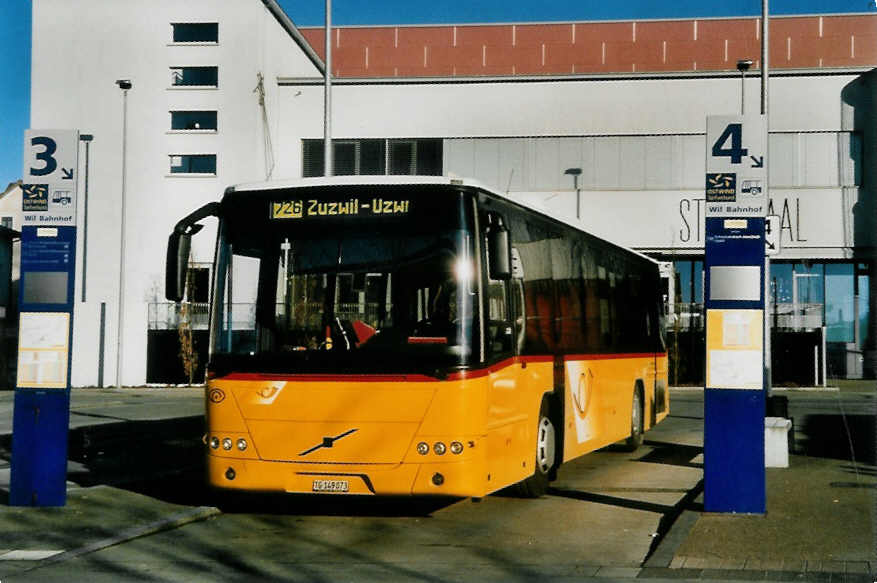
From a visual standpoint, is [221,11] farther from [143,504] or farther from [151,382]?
[143,504]

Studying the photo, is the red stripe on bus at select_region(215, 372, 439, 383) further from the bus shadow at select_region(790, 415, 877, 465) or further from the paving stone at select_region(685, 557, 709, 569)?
the bus shadow at select_region(790, 415, 877, 465)

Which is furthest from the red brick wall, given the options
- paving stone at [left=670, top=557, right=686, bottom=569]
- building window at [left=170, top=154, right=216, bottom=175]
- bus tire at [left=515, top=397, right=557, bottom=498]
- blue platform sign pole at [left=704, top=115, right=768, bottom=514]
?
paving stone at [left=670, top=557, right=686, bottom=569]

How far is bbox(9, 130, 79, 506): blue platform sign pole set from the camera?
36.9 feet

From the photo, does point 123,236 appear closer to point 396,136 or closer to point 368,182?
point 396,136

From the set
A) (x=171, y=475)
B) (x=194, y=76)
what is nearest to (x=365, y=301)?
(x=171, y=475)

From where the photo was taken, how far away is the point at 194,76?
45750 millimetres

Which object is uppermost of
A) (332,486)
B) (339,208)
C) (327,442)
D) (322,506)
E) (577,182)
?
(577,182)

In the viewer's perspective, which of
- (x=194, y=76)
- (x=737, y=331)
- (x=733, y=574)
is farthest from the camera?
(x=194, y=76)

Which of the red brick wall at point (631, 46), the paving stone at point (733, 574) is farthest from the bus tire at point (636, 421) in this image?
the red brick wall at point (631, 46)

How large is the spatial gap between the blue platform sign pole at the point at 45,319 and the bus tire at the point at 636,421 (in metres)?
8.77

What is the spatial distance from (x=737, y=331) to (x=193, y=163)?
37249 mm

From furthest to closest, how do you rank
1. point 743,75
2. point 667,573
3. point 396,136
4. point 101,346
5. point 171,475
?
point 396,136, point 101,346, point 743,75, point 171,475, point 667,573

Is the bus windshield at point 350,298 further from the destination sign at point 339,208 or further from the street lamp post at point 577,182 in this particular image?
the street lamp post at point 577,182

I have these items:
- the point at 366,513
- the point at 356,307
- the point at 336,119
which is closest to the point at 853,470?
the point at 366,513
